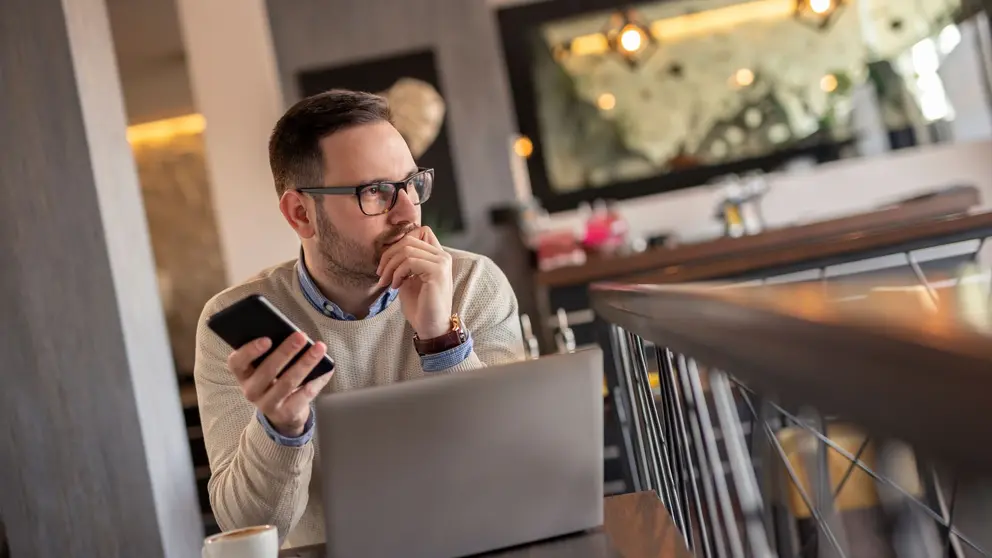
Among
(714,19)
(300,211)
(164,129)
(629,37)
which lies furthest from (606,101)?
(300,211)

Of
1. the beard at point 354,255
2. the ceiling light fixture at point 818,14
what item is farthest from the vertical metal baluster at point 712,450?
the ceiling light fixture at point 818,14

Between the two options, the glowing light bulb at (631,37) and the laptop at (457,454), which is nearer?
the laptop at (457,454)

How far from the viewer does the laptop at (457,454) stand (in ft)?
3.56

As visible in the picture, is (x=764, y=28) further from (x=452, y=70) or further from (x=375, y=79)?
(x=375, y=79)

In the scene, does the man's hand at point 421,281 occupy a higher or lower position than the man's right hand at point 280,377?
higher

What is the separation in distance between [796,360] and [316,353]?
31.4 inches

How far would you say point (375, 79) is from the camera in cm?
560

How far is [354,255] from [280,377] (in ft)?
1.73

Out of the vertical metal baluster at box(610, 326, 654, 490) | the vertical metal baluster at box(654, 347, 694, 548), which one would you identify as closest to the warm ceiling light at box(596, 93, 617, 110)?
the vertical metal baluster at box(610, 326, 654, 490)

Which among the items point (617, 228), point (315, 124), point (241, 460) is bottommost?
point (241, 460)

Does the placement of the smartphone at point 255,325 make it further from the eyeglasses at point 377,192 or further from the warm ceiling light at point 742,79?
the warm ceiling light at point 742,79

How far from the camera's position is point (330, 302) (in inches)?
69.3

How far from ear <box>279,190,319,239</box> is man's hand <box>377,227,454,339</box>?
0.68 ft

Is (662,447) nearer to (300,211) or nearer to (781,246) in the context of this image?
(300,211)
